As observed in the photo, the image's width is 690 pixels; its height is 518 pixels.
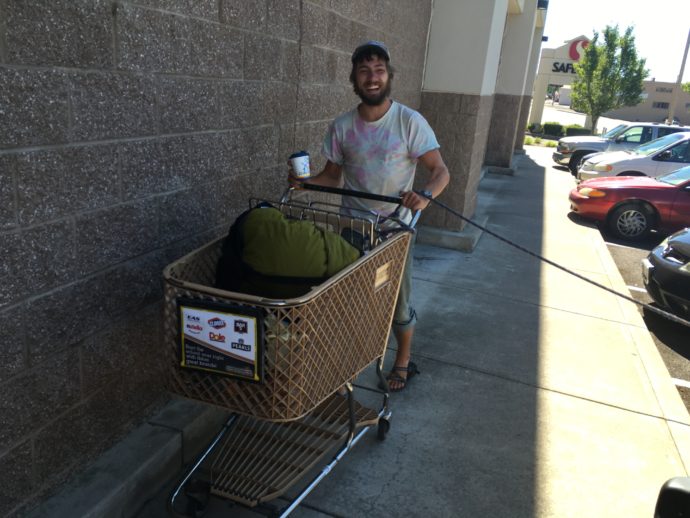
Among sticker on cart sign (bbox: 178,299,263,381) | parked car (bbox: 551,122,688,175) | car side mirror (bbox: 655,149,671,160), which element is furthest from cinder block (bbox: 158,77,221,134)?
Answer: parked car (bbox: 551,122,688,175)

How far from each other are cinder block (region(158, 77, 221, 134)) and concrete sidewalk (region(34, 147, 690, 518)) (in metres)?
1.58

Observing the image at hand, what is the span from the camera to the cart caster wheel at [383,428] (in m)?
3.43

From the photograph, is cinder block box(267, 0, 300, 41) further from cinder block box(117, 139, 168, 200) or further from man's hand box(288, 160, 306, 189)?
cinder block box(117, 139, 168, 200)

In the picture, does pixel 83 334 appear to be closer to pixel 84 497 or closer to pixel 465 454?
pixel 84 497

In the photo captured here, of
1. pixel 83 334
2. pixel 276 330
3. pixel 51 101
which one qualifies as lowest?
pixel 83 334

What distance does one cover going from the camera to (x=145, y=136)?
277 centimetres

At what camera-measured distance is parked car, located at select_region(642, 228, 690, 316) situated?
5816 millimetres

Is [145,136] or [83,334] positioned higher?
[145,136]

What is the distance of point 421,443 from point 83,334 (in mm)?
→ 1954

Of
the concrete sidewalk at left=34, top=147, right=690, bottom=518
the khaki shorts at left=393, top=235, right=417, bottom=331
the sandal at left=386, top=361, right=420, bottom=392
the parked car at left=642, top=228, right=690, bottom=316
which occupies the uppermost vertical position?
the khaki shorts at left=393, top=235, right=417, bottom=331

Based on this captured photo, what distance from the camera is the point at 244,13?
3.42 m

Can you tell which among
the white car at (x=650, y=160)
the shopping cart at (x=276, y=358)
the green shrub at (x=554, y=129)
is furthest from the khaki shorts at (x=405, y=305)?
the green shrub at (x=554, y=129)

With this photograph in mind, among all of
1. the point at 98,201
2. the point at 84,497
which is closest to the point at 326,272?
the point at 98,201

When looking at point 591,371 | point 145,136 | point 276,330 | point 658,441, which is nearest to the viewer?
point 276,330
